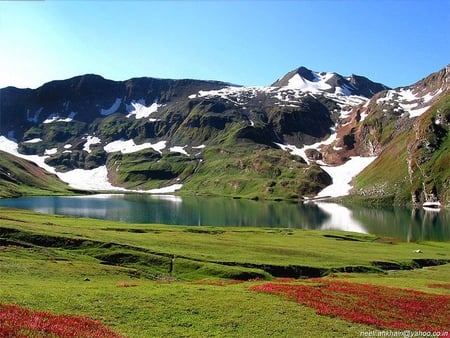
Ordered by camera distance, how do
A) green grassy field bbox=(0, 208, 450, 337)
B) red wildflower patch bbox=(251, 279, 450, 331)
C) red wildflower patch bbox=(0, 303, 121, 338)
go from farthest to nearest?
red wildflower patch bbox=(251, 279, 450, 331) → green grassy field bbox=(0, 208, 450, 337) → red wildflower patch bbox=(0, 303, 121, 338)

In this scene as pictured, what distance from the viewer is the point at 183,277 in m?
53.8

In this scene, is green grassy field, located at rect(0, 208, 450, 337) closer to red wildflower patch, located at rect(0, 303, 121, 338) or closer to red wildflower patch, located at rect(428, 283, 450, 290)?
red wildflower patch, located at rect(428, 283, 450, 290)

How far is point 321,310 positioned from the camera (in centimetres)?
3022

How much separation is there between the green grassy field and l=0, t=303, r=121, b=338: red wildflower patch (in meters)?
3.66

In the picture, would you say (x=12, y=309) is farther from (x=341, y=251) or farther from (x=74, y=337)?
(x=341, y=251)

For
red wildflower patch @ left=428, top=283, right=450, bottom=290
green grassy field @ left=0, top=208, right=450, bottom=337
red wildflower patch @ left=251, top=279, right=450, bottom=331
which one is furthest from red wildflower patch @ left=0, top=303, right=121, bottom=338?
red wildflower patch @ left=428, top=283, right=450, bottom=290

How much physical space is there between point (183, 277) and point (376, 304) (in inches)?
1081

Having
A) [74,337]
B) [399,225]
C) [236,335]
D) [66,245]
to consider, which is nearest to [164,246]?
[66,245]

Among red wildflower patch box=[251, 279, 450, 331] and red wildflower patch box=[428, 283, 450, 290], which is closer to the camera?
red wildflower patch box=[251, 279, 450, 331]

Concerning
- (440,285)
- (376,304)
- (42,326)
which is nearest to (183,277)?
(376,304)

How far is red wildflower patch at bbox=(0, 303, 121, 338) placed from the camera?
15.9m

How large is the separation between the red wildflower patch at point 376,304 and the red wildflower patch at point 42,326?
57.1 ft

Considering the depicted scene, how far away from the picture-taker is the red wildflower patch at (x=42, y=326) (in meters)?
15.9

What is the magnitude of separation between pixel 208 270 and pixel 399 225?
12260cm
